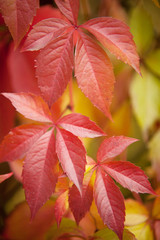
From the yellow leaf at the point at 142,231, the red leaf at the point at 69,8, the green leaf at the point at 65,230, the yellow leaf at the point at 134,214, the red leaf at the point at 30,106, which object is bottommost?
the yellow leaf at the point at 142,231

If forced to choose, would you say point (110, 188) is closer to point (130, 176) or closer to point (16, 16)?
point (130, 176)

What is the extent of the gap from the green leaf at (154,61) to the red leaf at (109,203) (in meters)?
0.31

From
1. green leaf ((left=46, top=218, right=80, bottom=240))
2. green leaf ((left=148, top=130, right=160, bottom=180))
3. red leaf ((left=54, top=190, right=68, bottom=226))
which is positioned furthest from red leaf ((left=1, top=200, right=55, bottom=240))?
green leaf ((left=148, top=130, right=160, bottom=180))

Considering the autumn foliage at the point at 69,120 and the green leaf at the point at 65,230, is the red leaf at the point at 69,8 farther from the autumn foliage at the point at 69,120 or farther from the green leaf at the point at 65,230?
the green leaf at the point at 65,230

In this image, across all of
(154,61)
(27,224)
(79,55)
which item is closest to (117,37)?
(79,55)

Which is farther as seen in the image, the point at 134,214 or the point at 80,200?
the point at 134,214

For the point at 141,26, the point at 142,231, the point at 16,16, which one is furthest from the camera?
the point at 141,26

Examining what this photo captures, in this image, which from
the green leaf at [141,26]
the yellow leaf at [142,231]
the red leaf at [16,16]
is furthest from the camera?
the green leaf at [141,26]

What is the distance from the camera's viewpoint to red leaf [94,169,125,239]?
281 mm

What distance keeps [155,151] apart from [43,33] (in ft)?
1.31

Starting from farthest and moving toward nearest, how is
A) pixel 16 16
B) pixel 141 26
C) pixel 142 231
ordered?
1. pixel 141 26
2. pixel 142 231
3. pixel 16 16

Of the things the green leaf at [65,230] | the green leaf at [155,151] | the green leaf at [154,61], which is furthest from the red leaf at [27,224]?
the green leaf at [154,61]

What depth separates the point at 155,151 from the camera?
1.82 feet

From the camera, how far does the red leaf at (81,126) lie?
0.28 m
